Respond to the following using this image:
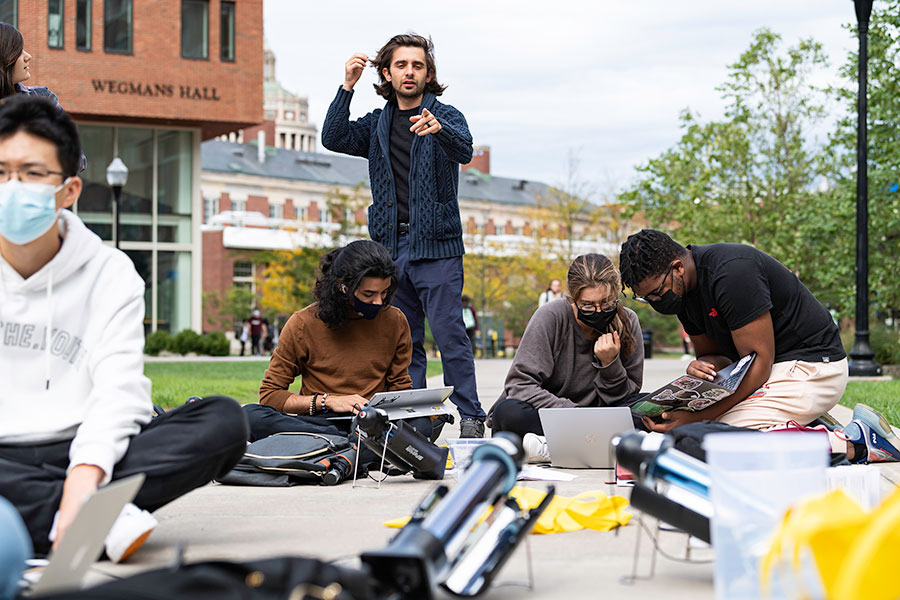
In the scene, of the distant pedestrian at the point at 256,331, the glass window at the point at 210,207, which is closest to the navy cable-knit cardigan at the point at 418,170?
the distant pedestrian at the point at 256,331

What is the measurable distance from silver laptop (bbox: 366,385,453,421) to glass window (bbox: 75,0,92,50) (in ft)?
93.6

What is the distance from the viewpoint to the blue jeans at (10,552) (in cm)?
227

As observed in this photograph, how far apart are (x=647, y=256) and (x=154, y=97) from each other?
29.0m

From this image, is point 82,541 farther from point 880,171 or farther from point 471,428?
point 880,171

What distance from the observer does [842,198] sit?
1923cm

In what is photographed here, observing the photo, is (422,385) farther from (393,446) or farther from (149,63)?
(149,63)

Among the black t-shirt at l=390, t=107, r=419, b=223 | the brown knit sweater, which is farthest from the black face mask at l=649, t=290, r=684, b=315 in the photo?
the black t-shirt at l=390, t=107, r=419, b=223

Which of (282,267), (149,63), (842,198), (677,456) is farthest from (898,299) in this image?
(282,267)

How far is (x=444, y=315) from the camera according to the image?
6543 millimetres

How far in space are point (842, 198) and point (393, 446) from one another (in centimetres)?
1619

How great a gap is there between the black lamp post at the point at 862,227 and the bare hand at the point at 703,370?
34.5ft

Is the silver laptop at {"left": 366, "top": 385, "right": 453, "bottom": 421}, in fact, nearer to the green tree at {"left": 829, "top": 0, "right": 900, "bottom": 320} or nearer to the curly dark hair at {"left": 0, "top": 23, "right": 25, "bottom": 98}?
the curly dark hair at {"left": 0, "top": 23, "right": 25, "bottom": 98}

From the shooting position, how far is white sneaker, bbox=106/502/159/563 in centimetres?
320

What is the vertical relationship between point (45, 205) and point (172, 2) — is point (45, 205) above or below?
below
